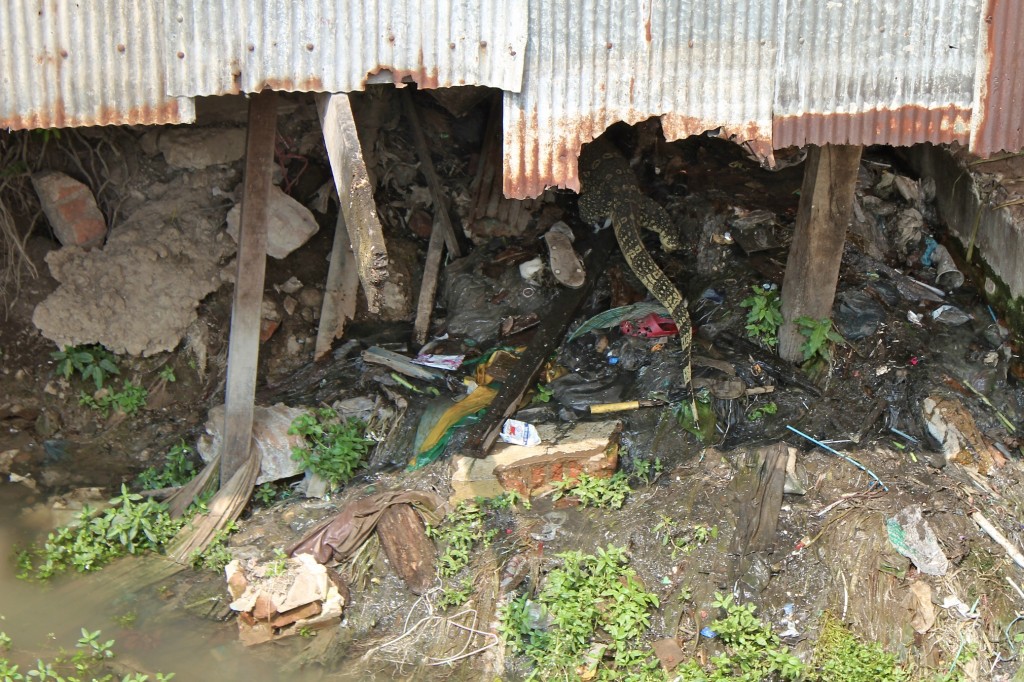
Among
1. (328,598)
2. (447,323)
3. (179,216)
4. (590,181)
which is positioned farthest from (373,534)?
(590,181)

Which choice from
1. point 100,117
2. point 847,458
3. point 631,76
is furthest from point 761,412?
point 100,117

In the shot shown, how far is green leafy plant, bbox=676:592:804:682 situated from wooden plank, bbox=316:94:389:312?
266 cm

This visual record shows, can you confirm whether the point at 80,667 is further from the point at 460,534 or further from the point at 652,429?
the point at 652,429

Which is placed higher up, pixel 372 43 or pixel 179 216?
pixel 372 43

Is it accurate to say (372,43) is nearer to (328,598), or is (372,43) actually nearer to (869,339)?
(328,598)

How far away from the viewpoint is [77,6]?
3.97m

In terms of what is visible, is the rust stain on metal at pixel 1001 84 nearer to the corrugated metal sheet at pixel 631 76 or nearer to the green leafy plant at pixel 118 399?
the corrugated metal sheet at pixel 631 76

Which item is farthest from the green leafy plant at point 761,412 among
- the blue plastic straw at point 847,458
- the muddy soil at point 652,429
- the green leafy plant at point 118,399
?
the green leafy plant at point 118,399

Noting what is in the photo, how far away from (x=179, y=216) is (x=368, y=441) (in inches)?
89.6

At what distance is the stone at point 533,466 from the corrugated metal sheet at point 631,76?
2035 millimetres

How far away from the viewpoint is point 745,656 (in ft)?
15.1

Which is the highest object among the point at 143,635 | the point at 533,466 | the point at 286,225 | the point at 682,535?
the point at 286,225

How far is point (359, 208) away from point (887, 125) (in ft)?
8.54

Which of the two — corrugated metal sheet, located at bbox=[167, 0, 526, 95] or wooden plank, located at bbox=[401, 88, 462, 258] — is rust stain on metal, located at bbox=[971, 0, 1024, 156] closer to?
corrugated metal sheet, located at bbox=[167, 0, 526, 95]
